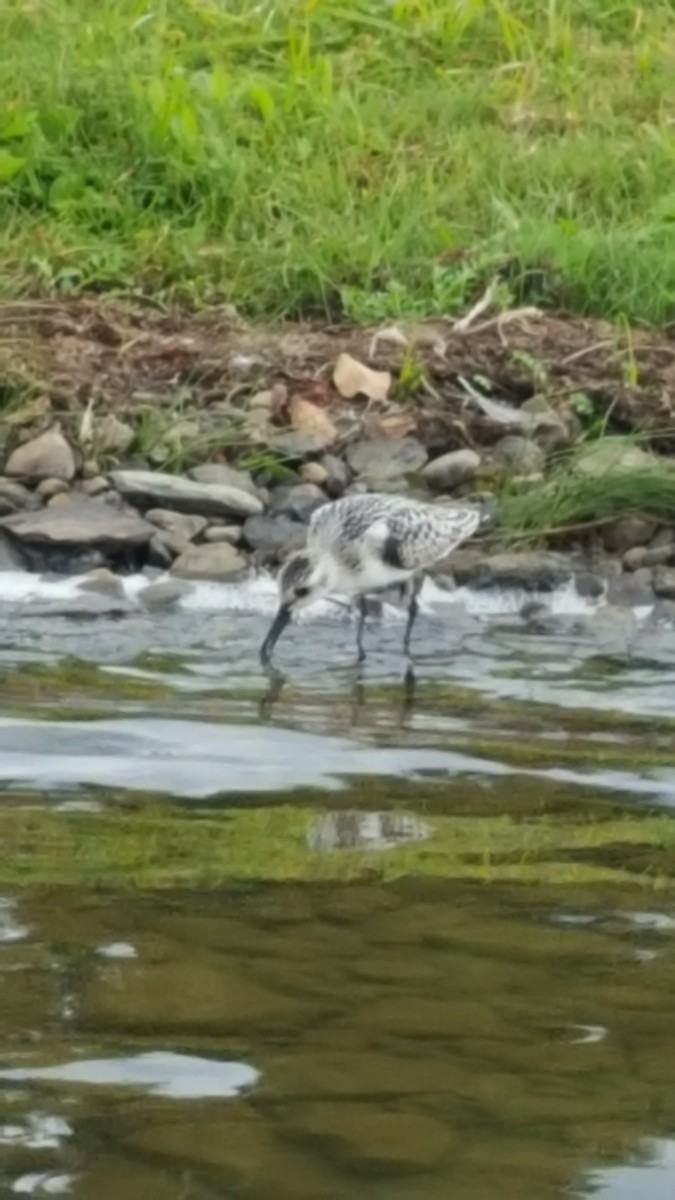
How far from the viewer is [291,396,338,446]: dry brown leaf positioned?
32.1 ft

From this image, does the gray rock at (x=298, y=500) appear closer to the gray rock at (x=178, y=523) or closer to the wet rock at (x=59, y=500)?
the gray rock at (x=178, y=523)

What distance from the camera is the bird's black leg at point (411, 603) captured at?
27.1ft

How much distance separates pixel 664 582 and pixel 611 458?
2.44 ft

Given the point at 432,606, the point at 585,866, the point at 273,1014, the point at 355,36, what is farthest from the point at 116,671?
the point at 355,36

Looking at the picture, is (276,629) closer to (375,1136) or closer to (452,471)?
(452,471)

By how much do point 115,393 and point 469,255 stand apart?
1.90 meters

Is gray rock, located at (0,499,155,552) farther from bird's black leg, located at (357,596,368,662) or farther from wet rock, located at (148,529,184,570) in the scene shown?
bird's black leg, located at (357,596,368,662)

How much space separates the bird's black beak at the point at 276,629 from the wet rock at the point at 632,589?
53.6 inches

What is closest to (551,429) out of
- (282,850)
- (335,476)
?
(335,476)

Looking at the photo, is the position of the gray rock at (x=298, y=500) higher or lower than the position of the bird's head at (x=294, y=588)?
lower

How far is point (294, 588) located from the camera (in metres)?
8.13

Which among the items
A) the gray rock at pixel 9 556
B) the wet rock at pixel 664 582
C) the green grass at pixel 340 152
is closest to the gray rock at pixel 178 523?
the gray rock at pixel 9 556

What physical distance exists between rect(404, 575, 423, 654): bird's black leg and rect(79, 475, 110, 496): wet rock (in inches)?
50.1

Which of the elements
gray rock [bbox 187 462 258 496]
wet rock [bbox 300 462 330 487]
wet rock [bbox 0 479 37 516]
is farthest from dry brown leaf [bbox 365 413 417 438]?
wet rock [bbox 0 479 37 516]
